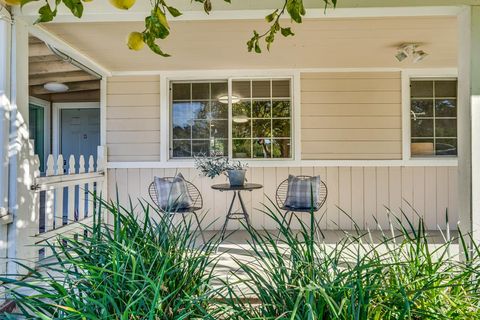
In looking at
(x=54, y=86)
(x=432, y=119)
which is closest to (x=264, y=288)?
(x=432, y=119)

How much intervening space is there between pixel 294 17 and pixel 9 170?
2.44 m

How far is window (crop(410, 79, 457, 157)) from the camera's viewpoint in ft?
15.0

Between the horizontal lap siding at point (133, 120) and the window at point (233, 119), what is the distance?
0.28m

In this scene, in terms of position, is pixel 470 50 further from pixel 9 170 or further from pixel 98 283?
pixel 9 170

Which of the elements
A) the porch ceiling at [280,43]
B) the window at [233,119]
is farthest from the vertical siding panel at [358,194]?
the porch ceiling at [280,43]

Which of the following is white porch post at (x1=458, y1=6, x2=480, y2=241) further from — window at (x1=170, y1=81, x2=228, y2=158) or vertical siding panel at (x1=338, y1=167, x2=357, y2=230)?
window at (x1=170, y1=81, x2=228, y2=158)

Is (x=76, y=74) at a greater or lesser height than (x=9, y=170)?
greater

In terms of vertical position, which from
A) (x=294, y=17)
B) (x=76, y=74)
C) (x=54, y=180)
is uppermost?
(x=76, y=74)

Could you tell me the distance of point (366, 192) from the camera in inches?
179

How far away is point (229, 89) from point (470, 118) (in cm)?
303

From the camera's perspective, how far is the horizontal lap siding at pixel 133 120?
4633 millimetres

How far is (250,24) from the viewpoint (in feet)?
9.73

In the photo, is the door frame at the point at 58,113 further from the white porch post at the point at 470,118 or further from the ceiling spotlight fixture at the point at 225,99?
the white porch post at the point at 470,118

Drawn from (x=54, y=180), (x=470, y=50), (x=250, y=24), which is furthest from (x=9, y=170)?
(x=470, y=50)
